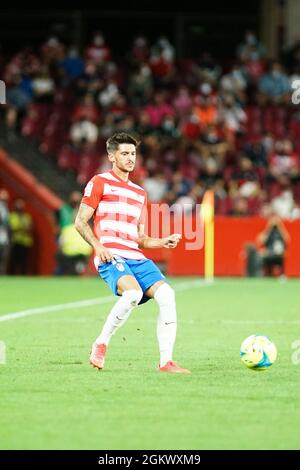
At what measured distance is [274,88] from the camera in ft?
102

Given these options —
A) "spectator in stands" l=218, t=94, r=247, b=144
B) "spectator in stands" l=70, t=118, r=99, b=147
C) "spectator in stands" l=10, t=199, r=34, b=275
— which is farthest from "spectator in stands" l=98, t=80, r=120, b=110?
"spectator in stands" l=10, t=199, r=34, b=275

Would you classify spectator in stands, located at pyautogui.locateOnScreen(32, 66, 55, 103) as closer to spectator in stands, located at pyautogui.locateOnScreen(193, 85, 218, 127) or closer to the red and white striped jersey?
spectator in stands, located at pyautogui.locateOnScreen(193, 85, 218, 127)

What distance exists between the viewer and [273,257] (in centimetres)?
2714

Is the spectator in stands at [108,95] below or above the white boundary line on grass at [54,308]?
above

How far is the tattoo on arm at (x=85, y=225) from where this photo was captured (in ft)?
30.6

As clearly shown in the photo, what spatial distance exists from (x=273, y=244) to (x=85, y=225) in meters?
17.6

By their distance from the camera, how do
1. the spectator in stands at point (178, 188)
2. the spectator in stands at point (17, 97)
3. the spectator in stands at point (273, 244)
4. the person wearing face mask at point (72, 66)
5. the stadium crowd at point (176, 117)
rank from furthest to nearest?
1. the person wearing face mask at point (72, 66)
2. the spectator in stands at point (17, 97)
3. the stadium crowd at point (176, 117)
4. the spectator in stands at point (178, 188)
5. the spectator in stands at point (273, 244)

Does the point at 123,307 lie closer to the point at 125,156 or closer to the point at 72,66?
the point at 125,156

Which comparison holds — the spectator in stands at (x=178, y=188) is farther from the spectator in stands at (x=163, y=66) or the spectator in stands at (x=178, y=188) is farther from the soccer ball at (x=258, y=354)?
the soccer ball at (x=258, y=354)

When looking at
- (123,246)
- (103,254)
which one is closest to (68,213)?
(123,246)

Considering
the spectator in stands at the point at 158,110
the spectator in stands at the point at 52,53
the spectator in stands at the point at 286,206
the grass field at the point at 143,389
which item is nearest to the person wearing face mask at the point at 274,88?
the spectator in stands at the point at 158,110

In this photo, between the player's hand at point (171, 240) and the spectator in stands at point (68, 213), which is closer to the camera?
the player's hand at point (171, 240)

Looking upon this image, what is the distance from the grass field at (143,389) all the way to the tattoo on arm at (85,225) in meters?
1.03
